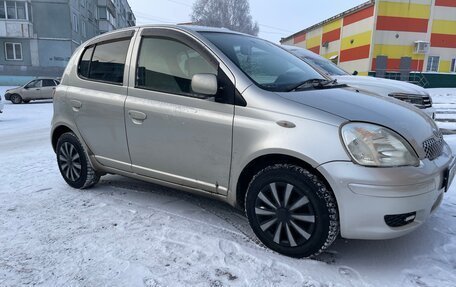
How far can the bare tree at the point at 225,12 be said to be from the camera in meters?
64.2

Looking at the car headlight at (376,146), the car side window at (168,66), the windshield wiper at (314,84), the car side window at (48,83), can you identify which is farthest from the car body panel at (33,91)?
the car headlight at (376,146)

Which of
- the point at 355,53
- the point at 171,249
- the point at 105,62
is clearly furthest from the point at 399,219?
the point at 355,53

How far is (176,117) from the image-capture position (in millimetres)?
3398

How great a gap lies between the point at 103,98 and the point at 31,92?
→ 19032mm

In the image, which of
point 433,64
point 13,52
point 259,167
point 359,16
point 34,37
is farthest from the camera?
point 13,52

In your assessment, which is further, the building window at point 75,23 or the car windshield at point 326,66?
the building window at point 75,23

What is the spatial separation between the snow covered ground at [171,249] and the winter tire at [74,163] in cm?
19

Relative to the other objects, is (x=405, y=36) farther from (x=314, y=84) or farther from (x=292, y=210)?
(x=292, y=210)

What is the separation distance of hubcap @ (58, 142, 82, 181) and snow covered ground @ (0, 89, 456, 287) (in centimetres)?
28

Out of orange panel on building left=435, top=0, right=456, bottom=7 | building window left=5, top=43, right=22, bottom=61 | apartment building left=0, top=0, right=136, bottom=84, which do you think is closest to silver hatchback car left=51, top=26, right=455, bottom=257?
orange panel on building left=435, top=0, right=456, bottom=7

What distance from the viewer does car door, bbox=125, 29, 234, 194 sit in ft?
10.5

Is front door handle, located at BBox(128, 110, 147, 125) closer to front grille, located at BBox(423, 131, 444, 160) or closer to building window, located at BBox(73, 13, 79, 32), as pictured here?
front grille, located at BBox(423, 131, 444, 160)

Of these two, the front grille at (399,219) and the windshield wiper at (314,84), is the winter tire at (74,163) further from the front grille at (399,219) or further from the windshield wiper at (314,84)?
the front grille at (399,219)

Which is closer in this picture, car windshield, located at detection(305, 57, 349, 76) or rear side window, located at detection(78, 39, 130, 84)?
rear side window, located at detection(78, 39, 130, 84)
